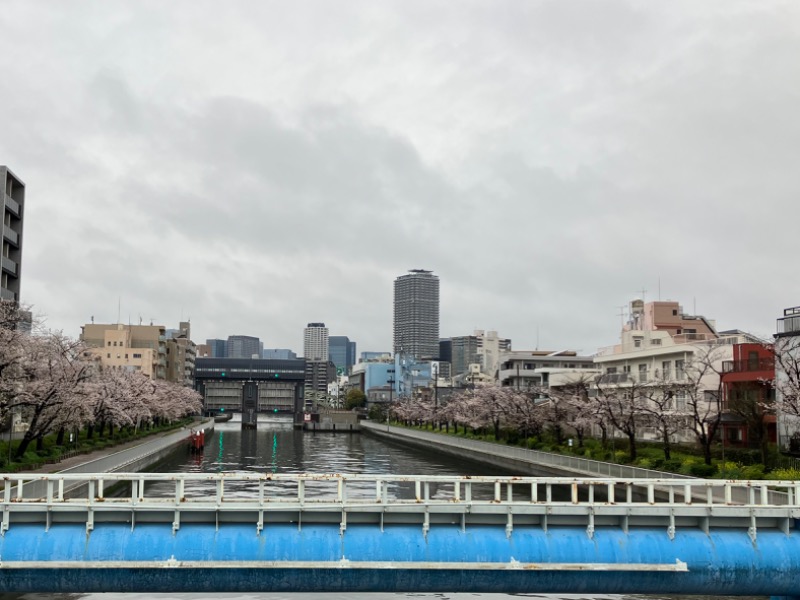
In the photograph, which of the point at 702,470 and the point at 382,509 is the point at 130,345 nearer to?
the point at 702,470

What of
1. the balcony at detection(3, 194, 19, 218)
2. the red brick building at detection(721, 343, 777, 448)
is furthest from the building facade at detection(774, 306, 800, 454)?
the balcony at detection(3, 194, 19, 218)

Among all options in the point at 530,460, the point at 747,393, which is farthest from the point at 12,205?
the point at 747,393

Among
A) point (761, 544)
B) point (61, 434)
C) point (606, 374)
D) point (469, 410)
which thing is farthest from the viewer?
point (469, 410)

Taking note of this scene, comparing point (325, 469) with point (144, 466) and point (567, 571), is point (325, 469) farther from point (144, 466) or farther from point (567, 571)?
point (567, 571)

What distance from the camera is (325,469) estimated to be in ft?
244

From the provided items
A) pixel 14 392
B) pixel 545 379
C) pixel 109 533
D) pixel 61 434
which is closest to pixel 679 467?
pixel 109 533

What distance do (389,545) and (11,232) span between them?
73.9 meters

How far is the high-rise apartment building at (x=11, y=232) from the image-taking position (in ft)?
255

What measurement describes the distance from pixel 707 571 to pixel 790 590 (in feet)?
7.27

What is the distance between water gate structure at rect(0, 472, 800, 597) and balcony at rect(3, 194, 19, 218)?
67757mm

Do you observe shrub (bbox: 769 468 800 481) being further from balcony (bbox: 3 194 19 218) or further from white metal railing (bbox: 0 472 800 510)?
balcony (bbox: 3 194 19 218)

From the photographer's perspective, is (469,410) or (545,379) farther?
(545,379)

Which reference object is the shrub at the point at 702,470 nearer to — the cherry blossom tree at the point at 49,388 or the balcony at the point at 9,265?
the cherry blossom tree at the point at 49,388

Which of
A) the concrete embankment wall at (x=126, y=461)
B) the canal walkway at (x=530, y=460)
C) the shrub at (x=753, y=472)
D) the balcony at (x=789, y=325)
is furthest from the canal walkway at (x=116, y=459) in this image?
the balcony at (x=789, y=325)
